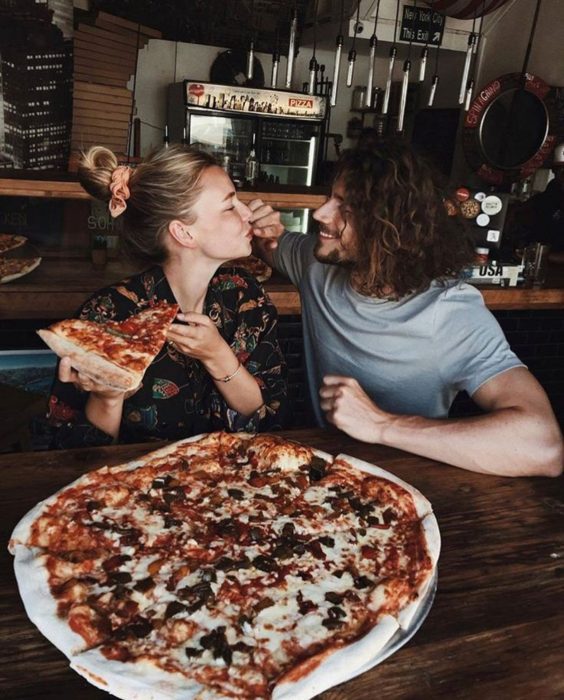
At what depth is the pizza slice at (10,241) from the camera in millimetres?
3828

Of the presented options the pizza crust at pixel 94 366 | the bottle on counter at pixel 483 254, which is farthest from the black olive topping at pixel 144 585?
the bottle on counter at pixel 483 254

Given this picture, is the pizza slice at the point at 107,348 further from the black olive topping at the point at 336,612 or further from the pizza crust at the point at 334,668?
the pizza crust at the point at 334,668

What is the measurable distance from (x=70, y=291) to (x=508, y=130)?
6568 millimetres

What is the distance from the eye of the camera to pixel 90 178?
259 cm

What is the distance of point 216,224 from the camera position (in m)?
2.56

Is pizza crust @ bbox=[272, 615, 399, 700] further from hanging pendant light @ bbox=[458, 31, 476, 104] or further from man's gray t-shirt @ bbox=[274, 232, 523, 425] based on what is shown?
hanging pendant light @ bbox=[458, 31, 476, 104]

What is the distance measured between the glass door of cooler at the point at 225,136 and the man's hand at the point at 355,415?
674cm

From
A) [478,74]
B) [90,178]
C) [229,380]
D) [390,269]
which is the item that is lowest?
[229,380]

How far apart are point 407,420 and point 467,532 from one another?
20.6 inches

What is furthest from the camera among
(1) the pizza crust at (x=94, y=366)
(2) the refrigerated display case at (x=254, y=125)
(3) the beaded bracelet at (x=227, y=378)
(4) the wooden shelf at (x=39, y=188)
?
(2) the refrigerated display case at (x=254, y=125)

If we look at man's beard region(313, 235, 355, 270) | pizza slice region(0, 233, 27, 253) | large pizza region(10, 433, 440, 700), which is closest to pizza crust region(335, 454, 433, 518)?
large pizza region(10, 433, 440, 700)

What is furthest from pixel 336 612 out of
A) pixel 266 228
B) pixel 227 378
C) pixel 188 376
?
pixel 266 228

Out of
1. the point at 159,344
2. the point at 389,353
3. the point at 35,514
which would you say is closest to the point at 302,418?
the point at 389,353

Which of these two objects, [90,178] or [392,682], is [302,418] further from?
[392,682]
